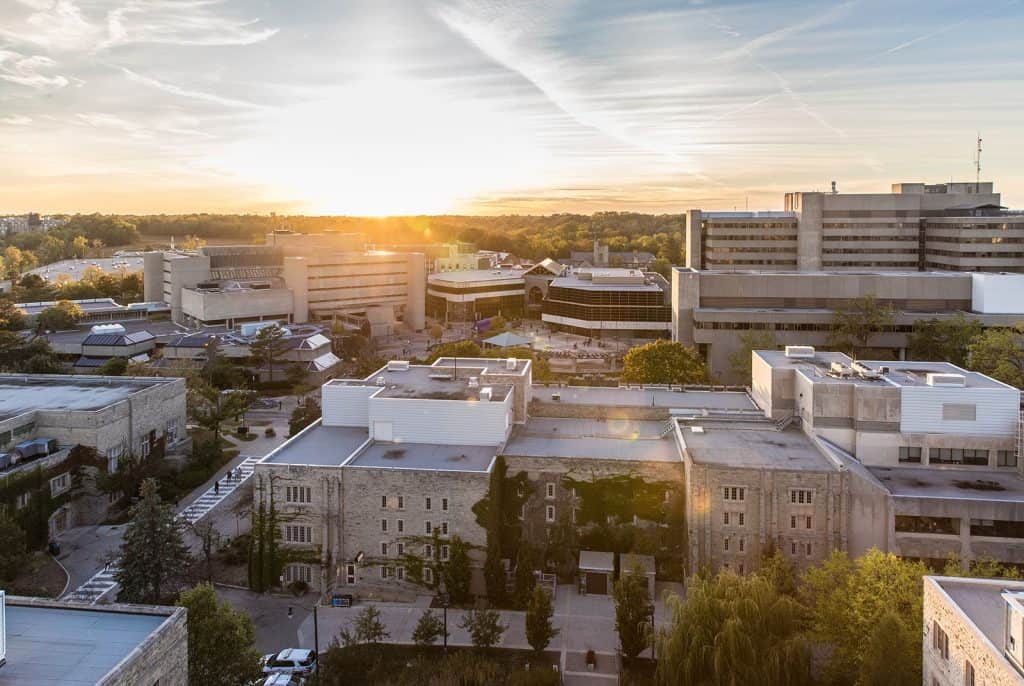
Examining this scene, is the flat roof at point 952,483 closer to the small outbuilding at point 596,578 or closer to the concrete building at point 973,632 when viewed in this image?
the small outbuilding at point 596,578

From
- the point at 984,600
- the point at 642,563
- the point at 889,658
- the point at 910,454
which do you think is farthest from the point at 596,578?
the point at 984,600

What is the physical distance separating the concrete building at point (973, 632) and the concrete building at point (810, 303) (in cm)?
4803

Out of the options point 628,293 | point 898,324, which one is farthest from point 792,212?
point 898,324

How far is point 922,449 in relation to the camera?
3578 cm

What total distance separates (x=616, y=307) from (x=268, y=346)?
1637 inches

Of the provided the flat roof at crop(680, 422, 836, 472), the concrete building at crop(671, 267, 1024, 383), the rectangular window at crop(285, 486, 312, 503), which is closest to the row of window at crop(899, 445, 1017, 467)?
the flat roof at crop(680, 422, 836, 472)

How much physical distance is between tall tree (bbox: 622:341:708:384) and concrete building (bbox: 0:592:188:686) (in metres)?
41.5

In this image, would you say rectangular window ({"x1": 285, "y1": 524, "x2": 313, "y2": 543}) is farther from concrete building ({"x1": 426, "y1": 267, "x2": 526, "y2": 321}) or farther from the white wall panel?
concrete building ({"x1": 426, "y1": 267, "x2": 526, "y2": 321})

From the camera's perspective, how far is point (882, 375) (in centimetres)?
3869

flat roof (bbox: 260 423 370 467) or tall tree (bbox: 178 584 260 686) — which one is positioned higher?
flat roof (bbox: 260 423 370 467)

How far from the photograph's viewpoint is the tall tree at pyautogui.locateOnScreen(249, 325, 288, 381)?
73.1 m

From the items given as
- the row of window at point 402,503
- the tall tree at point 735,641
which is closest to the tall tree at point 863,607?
the tall tree at point 735,641

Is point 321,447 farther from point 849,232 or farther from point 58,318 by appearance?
point 849,232

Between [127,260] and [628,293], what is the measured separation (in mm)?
123335
